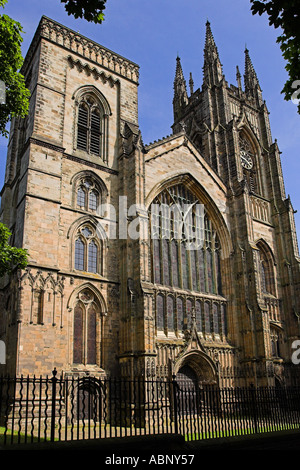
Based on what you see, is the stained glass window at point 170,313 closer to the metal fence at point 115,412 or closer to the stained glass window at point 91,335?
the metal fence at point 115,412

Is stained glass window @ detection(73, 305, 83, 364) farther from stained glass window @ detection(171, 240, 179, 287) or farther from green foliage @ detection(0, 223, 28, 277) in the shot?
green foliage @ detection(0, 223, 28, 277)

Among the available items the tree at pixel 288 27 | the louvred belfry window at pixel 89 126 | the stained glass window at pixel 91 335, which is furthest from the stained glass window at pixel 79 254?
the tree at pixel 288 27

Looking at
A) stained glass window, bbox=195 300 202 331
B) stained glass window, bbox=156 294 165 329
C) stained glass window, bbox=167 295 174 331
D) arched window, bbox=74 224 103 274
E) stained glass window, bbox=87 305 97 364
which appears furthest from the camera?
stained glass window, bbox=195 300 202 331

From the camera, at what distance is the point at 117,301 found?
20.0m

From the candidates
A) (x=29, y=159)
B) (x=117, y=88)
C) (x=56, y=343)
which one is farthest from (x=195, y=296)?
(x=117, y=88)

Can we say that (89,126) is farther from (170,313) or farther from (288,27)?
(288,27)

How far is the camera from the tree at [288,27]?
319 inches

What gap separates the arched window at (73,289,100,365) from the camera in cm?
1827

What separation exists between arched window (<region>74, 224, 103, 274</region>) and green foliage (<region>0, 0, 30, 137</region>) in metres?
7.48

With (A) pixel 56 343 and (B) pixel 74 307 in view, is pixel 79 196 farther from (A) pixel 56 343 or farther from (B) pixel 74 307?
(A) pixel 56 343

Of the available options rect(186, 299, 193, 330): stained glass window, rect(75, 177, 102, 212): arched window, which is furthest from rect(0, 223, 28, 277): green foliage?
rect(186, 299, 193, 330): stained glass window

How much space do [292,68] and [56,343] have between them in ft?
42.5

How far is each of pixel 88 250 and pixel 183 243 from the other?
20.4 feet

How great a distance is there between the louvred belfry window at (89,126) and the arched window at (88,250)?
466 centimetres
